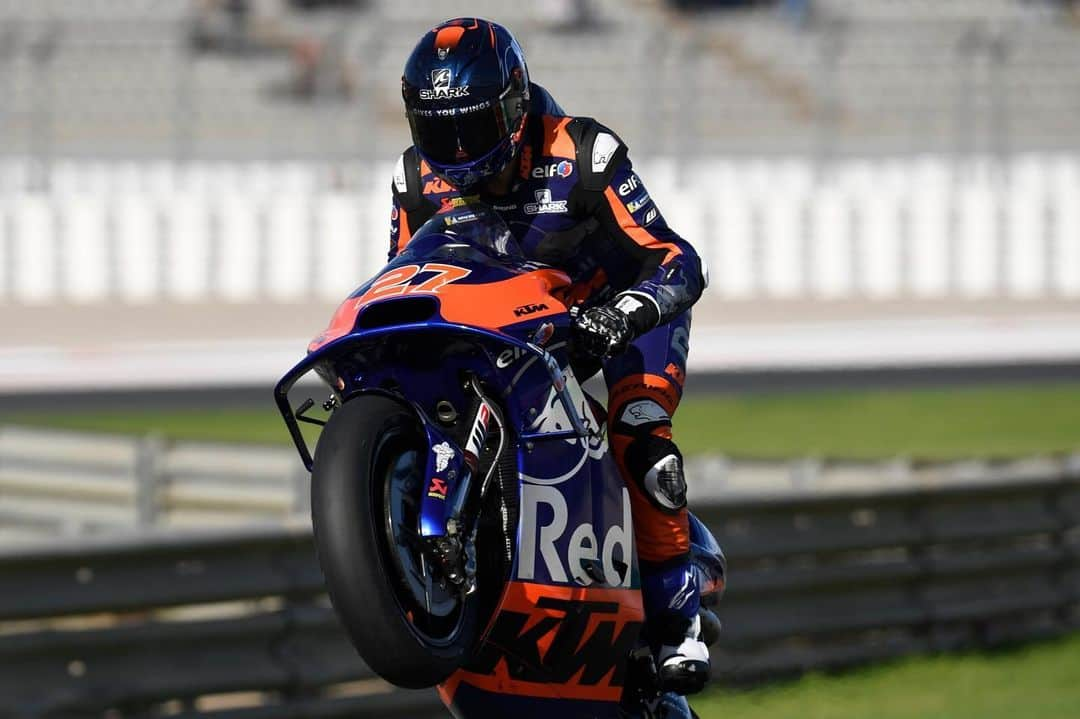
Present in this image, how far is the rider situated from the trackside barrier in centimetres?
200

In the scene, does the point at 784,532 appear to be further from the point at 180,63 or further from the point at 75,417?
the point at 180,63

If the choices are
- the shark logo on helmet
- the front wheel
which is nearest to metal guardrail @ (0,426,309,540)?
the shark logo on helmet

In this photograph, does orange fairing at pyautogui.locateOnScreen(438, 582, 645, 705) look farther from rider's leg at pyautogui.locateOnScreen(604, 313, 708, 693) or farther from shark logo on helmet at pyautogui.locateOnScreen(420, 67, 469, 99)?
shark logo on helmet at pyautogui.locateOnScreen(420, 67, 469, 99)

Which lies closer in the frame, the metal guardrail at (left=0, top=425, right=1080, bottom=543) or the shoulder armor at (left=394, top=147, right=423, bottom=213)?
the shoulder armor at (left=394, top=147, right=423, bottom=213)

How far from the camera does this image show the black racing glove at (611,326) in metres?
5.01

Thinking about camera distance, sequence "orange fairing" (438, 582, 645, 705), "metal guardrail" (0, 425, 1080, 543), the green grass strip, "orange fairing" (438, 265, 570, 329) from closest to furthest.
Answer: "orange fairing" (438, 265, 570, 329) → "orange fairing" (438, 582, 645, 705) → the green grass strip → "metal guardrail" (0, 425, 1080, 543)

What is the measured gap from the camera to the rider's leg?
5438 mm

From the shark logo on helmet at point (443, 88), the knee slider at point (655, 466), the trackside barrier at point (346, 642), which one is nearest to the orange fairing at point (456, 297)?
the shark logo on helmet at point (443, 88)

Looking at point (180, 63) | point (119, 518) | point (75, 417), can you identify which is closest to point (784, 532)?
point (119, 518)

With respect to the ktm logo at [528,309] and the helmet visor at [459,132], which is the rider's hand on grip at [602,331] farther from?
the helmet visor at [459,132]

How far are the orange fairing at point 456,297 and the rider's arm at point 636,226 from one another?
47 cm

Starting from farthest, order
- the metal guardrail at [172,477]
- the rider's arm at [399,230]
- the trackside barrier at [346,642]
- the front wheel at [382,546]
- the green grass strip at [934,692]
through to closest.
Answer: the metal guardrail at [172,477], the green grass strip at [934,692], the trackside barrier at [346,642], the rider's arm at [399,230], the front wheel at [382,546]

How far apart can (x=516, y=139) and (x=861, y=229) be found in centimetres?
1546

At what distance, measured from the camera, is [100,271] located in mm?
20281
